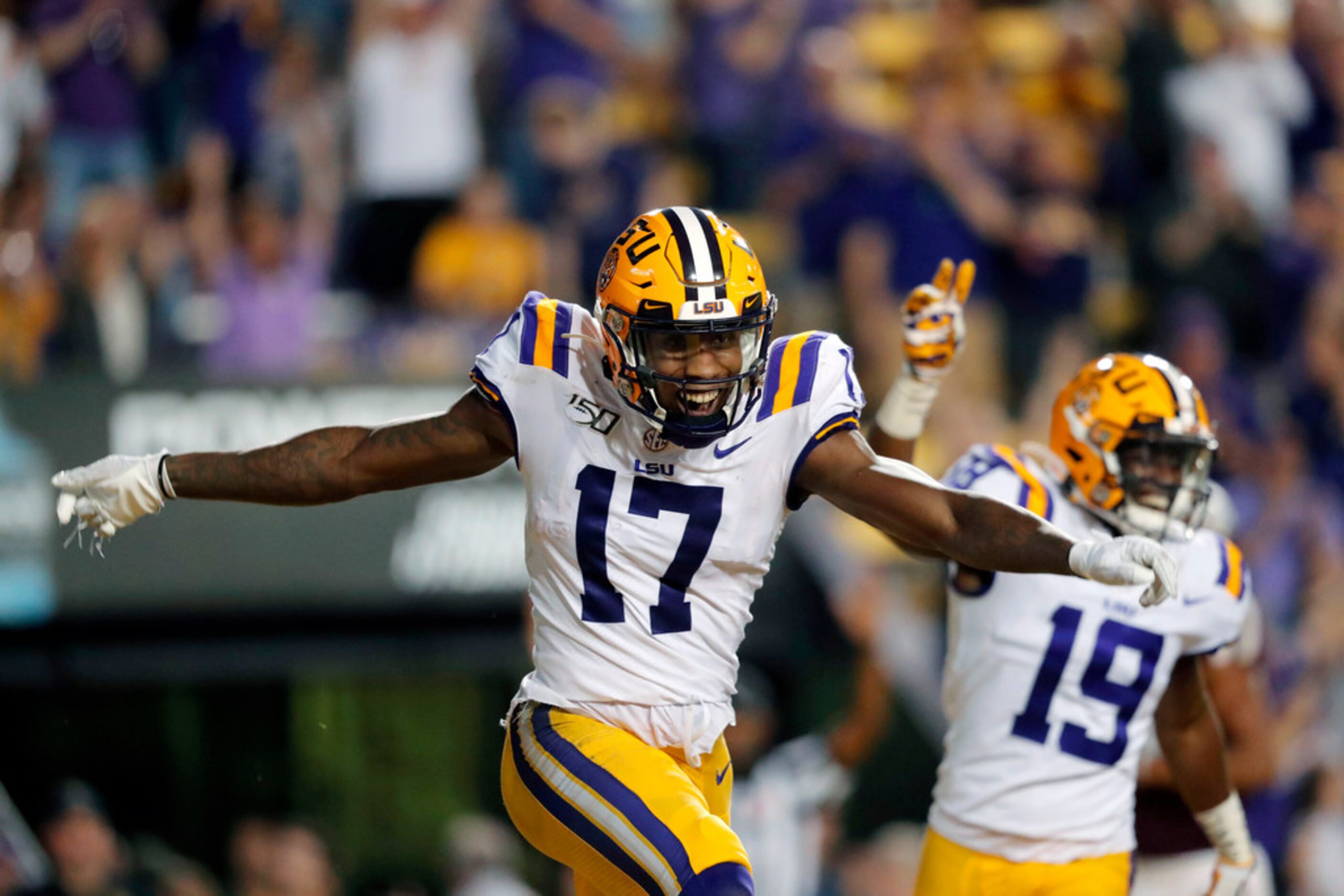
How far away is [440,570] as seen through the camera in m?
7.32

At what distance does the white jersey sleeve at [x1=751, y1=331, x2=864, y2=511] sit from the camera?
384 centimetres

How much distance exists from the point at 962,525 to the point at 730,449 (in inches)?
21.4

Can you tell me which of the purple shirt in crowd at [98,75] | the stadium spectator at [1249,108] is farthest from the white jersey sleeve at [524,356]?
the stadium spectator at [1249,108]

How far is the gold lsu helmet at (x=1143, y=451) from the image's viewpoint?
4562 mm

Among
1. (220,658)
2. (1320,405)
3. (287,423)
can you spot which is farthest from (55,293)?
(1320,405)

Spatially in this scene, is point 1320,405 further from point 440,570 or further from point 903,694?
point 440,570

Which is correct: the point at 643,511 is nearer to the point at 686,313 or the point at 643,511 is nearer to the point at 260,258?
the point at 686,313

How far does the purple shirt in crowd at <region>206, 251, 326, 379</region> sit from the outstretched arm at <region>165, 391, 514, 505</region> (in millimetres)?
3854

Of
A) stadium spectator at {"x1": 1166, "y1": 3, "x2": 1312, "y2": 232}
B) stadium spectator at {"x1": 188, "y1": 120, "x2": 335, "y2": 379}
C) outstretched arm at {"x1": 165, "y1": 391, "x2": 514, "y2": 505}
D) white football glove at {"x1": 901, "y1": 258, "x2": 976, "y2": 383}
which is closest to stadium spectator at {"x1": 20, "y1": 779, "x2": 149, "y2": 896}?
stadium spectator at {"x1": 188, "y1": 120, "x2": 335, "y2": 379}

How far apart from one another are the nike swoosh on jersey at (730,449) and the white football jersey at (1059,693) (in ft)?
3.18

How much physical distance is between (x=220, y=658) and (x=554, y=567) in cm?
372

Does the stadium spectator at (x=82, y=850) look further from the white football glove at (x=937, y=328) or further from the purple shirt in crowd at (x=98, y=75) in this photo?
the white football glove at (x=937, y=328)

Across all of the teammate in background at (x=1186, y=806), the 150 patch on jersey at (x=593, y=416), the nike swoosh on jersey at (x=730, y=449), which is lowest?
the teammate in background at (x=1186, y=806)

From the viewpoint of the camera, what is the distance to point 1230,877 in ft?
15.7
